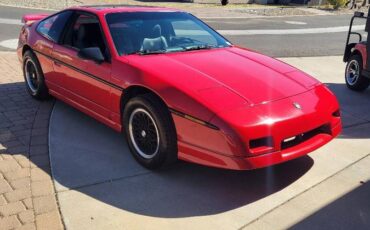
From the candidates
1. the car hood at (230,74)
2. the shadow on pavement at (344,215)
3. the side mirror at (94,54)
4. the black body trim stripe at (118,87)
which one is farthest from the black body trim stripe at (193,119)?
the side mirror at (94,54)

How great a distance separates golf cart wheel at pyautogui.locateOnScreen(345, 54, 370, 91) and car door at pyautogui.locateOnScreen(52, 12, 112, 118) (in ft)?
15.3

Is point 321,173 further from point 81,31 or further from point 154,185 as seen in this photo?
point 81,31

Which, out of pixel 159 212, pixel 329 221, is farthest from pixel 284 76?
pixel 159 212

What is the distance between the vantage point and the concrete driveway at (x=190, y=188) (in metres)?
3.22

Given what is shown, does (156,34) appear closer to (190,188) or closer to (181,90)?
(181,90)

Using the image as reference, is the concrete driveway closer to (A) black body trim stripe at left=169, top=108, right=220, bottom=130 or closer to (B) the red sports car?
(B) the red sports car

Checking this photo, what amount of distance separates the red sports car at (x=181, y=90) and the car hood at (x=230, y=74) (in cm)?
1

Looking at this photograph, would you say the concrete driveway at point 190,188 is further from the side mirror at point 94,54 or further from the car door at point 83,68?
the side mirror at point 94,54

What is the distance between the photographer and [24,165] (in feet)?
13.1

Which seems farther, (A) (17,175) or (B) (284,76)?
(B) (284,76)

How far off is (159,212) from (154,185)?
0.43m

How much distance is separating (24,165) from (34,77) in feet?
7.30

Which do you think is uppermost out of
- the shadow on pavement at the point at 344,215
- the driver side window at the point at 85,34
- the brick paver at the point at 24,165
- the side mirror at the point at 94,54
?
the driver side window at the point at 85,34

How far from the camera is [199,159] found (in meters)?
3.47
